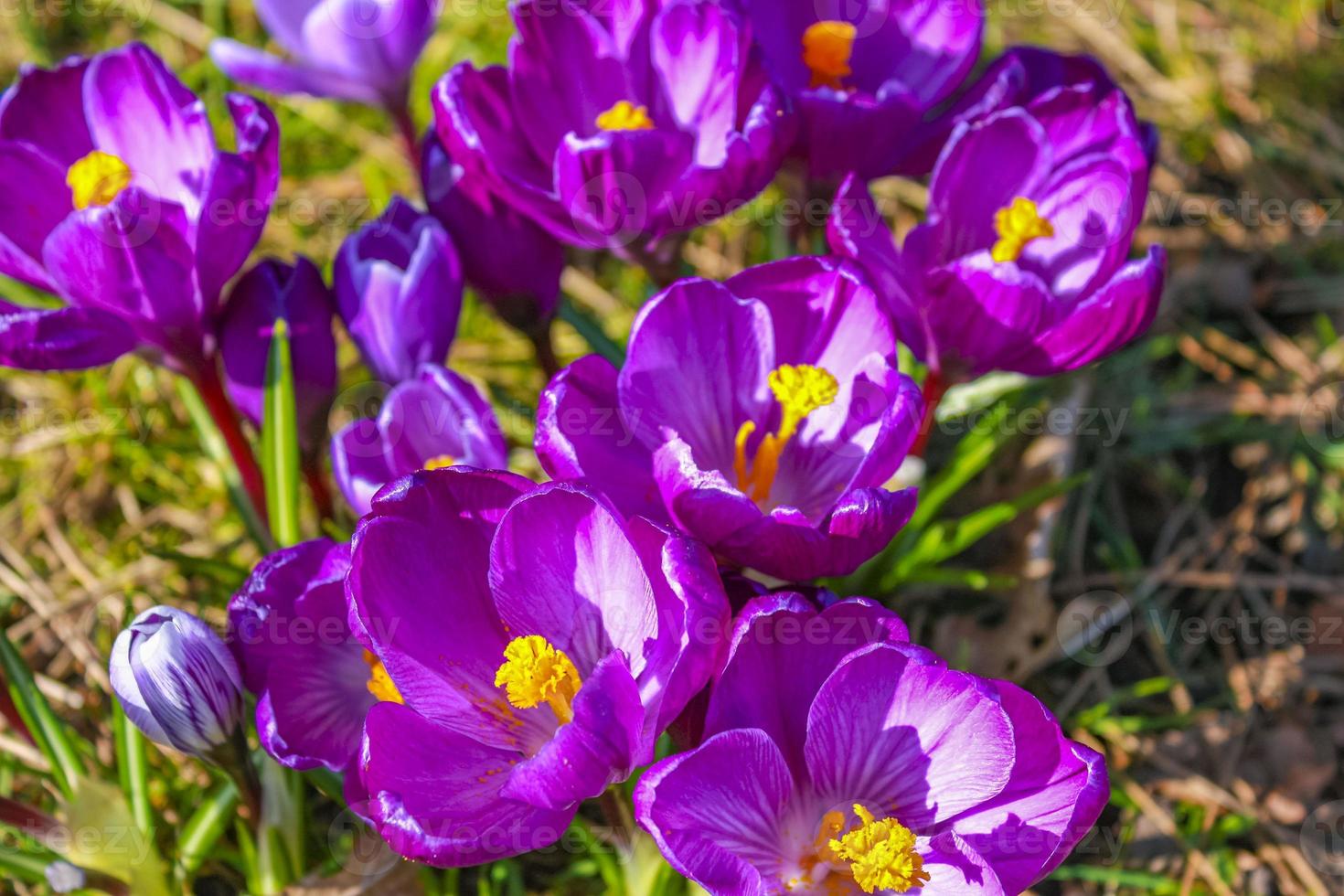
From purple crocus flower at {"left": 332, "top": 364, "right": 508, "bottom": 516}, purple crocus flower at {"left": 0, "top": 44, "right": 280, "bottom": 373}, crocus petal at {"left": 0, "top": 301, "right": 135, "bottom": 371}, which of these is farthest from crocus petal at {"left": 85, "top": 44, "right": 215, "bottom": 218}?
purple crocus flower at {"left": 332, "top": 364, "right": 508, "bottom": 516}

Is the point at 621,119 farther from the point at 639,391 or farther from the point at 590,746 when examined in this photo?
the point at 590,746

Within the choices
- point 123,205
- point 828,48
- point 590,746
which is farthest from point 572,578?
point 828,48

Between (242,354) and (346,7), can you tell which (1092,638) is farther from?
(346,7)

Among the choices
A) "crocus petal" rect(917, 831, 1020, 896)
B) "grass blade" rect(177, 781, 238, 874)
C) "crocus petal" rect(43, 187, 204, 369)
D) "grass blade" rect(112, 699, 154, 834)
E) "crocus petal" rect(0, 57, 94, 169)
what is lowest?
"grass blade" rect(177, 781, 238, 874)

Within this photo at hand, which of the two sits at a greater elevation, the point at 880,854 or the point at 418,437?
the point at 418,437

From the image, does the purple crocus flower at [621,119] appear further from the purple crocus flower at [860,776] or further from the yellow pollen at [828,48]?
the purple crocus flower at [860,776]

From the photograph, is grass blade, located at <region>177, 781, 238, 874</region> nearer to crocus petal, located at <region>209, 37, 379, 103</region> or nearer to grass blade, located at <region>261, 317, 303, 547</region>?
grass blade, located at <region>261, 317, 303, 547</region>
